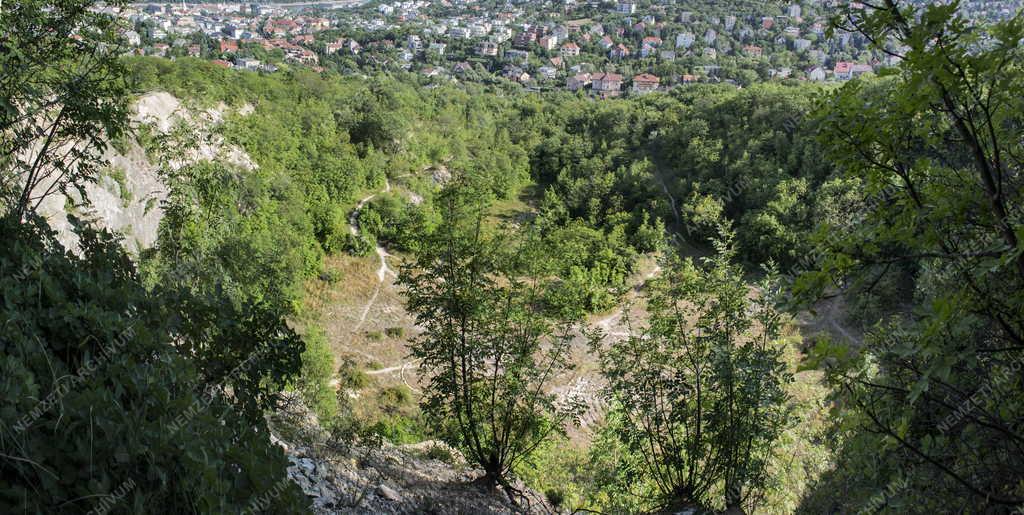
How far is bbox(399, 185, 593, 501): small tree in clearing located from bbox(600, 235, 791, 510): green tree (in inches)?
32.8

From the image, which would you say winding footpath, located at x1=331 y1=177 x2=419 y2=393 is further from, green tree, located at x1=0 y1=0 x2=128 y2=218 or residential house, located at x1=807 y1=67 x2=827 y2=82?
residential house, located at x1=807 y1=67 x2=827 y2=82

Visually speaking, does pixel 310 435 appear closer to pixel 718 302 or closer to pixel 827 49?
pixel 718 302

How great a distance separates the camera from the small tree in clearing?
6.08m

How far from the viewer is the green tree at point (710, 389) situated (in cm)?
552

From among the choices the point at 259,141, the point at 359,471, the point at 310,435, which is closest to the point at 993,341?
the point at 359,471

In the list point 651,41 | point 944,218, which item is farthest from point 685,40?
point 944,218

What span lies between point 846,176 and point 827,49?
6740 cm

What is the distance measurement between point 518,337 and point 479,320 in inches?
19.1

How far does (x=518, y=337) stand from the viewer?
6359 millimetres

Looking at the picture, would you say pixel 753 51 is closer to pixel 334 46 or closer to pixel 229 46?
pixel 334 46

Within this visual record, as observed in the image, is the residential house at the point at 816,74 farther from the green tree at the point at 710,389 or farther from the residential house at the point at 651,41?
the green tree at the point at 710,389

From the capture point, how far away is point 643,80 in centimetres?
5197

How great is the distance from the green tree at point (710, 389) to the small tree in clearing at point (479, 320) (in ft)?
2.74

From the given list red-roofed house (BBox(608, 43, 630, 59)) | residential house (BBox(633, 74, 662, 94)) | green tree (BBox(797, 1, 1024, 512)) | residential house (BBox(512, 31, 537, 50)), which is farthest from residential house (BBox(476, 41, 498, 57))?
green tree (BBox(797, 1, 1024, 512))
